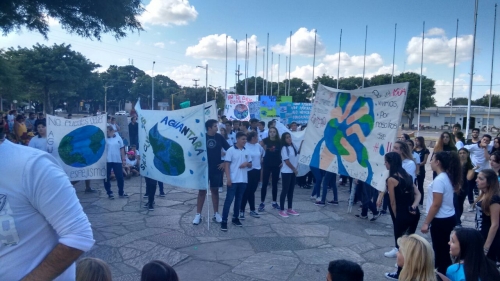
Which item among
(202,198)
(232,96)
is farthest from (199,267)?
(232,96)

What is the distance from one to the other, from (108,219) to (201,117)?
2728 mm

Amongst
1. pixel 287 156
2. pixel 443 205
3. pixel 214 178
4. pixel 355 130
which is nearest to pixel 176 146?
pixel 214 178

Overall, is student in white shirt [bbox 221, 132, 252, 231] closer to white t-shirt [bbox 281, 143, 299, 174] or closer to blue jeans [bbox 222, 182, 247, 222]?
blue jeans [bbox 222, 182, 247, 222]

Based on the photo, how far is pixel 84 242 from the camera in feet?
5.73

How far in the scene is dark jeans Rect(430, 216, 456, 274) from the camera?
452cm

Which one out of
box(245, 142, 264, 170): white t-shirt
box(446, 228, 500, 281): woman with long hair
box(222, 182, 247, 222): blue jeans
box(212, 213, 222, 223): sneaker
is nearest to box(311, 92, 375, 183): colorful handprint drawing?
box(245, 142, 264, 170): white t-shirt

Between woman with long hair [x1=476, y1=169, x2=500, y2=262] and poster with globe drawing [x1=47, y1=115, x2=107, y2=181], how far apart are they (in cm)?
721

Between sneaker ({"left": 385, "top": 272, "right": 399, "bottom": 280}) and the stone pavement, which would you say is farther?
the stone pavement

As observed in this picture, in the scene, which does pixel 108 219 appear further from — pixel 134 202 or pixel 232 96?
pixel 232 96

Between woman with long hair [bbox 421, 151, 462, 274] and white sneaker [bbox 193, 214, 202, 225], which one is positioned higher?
woman with long hair [bbox 421, 151, 462, 274]

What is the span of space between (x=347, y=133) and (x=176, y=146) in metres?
3.49

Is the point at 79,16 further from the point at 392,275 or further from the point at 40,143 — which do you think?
the point at 392,275

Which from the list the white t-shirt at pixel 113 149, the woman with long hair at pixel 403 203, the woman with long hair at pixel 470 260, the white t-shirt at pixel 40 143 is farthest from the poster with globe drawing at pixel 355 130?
the white t-shirt at pixel 40 143

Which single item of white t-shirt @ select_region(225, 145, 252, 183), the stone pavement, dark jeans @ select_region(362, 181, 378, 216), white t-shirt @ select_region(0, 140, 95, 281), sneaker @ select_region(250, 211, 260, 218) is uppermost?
white t-shirt @ select_region(0, 140, 95, 281)
